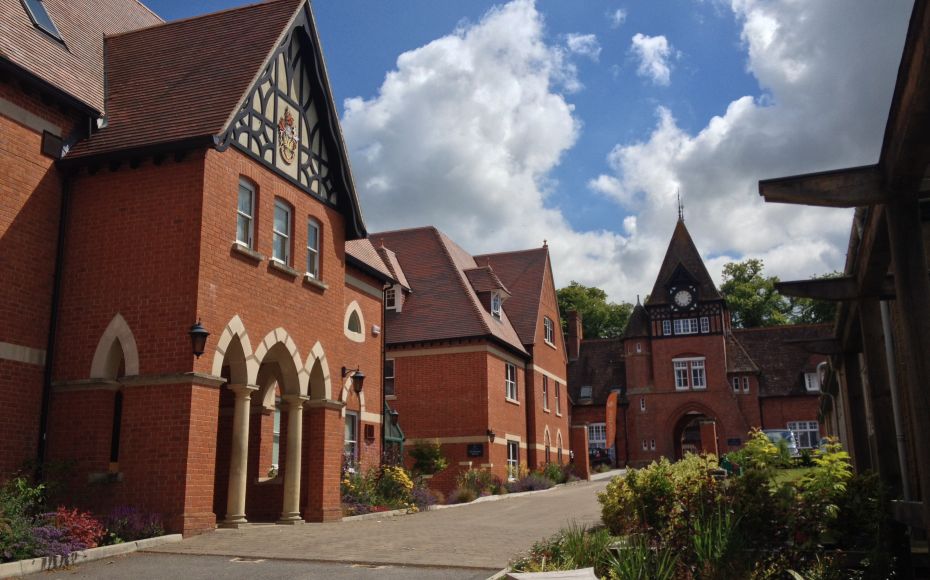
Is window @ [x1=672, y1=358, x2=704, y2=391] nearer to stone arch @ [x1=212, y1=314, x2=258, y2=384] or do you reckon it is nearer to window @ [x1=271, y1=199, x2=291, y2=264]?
window @ [x1=271, y1=199, x2=291, y2=264]

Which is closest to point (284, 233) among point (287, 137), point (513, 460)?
point (287, 137)

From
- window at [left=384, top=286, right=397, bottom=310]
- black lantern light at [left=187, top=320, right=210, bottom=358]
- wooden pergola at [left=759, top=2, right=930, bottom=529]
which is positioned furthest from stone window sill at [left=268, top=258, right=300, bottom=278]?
window at [left=384, top=286, right=397, bottom=310]

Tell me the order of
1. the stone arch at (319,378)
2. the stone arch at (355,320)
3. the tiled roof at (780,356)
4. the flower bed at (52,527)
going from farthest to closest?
the tiled roof at (780,356) → the stone arch at (355,320) → the stone arch at (319,378) → the flower bed at (52,527)

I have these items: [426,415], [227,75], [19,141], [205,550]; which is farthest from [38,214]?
[426,415]

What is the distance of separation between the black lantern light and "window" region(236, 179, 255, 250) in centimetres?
282

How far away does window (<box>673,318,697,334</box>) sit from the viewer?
58000mm

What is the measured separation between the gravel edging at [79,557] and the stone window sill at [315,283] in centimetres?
669

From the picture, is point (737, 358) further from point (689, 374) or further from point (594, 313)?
point (594, 313)

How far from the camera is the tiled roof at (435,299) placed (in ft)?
108

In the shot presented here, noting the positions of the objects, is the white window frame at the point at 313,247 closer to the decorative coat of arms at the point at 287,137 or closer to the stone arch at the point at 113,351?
the decorative coat of arms at the point at 287,137

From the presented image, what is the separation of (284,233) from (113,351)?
4578 millimetres

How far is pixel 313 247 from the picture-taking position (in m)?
19.1

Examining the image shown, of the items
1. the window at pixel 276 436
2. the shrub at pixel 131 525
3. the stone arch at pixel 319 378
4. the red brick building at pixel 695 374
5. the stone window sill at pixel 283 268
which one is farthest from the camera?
the red brick building at pixel 695 374

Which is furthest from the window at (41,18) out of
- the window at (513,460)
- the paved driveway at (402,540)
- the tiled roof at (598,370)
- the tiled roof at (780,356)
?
the tiled roof at (780,356)
